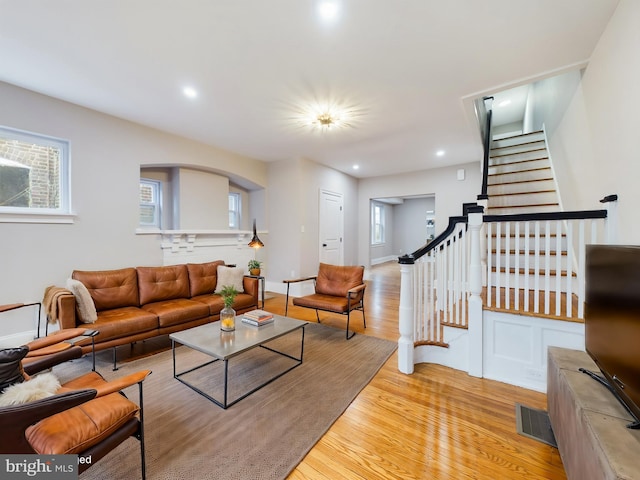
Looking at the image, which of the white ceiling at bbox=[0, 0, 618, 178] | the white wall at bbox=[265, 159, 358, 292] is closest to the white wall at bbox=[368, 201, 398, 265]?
the white wall at bbox=[265, 159, 358, 292]

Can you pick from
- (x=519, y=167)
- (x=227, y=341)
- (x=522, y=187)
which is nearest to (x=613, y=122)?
(x=522, y=187)

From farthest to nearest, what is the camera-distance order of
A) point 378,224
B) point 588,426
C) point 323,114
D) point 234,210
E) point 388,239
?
1. point 388,239
2. point 378,224
3. point 234,210
4. point 323,114
5. point 588,426

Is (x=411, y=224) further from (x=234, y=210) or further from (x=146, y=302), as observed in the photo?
(x=146, y=302)

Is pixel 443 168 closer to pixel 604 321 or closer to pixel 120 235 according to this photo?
pixel 604 321

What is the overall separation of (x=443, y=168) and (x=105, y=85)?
6.09 meters

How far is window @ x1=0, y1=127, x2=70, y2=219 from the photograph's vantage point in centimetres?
286

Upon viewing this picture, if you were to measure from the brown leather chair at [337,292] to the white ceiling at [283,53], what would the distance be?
2.12m

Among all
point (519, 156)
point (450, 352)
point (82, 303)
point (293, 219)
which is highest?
point (519, 156)

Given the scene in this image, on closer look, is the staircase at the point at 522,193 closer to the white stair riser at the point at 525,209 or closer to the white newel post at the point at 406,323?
the white stair riser at the point at 525,209

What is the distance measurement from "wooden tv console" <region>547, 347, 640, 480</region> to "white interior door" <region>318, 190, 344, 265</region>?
4702 millimetres

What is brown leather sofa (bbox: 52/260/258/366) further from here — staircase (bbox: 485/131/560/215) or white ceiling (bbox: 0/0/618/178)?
staircase (bbox: 485/131/560/215)

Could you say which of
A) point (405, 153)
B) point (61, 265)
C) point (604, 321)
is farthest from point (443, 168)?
point (61, 265)

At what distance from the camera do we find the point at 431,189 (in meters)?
6.38

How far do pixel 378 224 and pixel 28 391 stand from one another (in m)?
9.98
